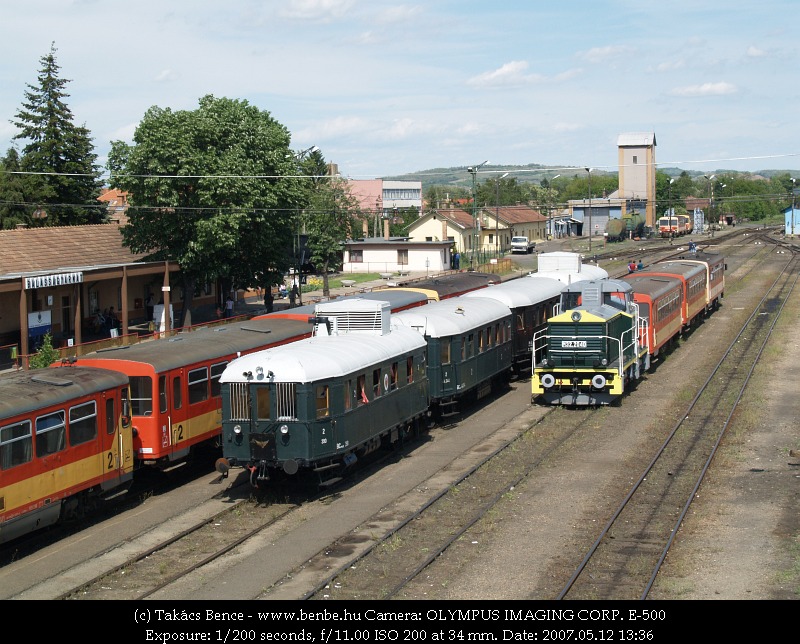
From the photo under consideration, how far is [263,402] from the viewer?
18.8m

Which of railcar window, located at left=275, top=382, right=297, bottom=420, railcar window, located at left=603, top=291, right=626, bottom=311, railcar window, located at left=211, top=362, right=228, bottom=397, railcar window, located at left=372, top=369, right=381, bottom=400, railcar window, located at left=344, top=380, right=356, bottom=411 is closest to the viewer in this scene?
railcar window, located at left=275, top=382, right=297, bottom=420

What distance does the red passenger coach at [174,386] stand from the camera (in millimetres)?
19953

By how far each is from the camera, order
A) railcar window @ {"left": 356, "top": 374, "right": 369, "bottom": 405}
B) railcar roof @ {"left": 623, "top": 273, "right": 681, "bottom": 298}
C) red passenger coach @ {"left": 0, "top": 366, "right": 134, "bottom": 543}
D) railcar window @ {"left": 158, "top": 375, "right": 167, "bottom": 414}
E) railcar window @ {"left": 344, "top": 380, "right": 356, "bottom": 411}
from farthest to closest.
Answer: railcar roof @ {"left": 623, "top": 273, "right": 681, "bottom": 298}, railcar window @ {"left": 356, "top": 374, "right": 369, "bottom": 405}, railcar window @ {"left": 158, "top": 375, "right": 167, "bottom": 414}, railcar window @ {"left": 344, "top": 380, "right": 356, "bottom": 411}, red passenger coach @ {"left": 0, "top": 366, "right": 134, "bottom": 543}

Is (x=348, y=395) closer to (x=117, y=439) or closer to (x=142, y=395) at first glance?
(x=142, y=395)

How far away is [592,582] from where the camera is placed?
48.0 ft

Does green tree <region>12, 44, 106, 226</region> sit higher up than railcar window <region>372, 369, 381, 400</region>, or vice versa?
green tree <region>12, 44, 106, 226</region>

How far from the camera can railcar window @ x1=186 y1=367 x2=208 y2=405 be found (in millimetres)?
21141

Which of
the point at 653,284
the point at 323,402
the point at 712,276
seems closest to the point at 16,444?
the point at 323,402

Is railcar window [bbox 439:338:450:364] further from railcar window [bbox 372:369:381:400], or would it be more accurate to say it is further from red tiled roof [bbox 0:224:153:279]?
red tiled roof [bbox 0:224:153:279]

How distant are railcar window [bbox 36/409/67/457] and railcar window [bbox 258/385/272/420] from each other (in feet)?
11.7

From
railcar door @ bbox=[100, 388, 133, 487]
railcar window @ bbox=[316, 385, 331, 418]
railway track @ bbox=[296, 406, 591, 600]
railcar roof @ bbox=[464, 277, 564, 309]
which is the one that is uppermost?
railcar roof @ bbox=[464, 277, 564, 309]

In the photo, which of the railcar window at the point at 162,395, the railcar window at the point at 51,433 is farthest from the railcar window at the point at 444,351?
the railcar window at the point at 51,433

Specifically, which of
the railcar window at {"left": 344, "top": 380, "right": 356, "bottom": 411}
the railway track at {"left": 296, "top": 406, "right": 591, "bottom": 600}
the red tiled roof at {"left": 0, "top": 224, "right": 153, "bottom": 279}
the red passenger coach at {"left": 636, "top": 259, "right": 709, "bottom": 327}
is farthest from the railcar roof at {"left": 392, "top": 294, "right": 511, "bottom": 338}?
the red tiled roof at {"left": 0, "top": 224, "right": 153, "bottom": 279}

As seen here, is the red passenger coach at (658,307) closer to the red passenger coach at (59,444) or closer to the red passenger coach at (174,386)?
the red passenger coach at (174,386)
